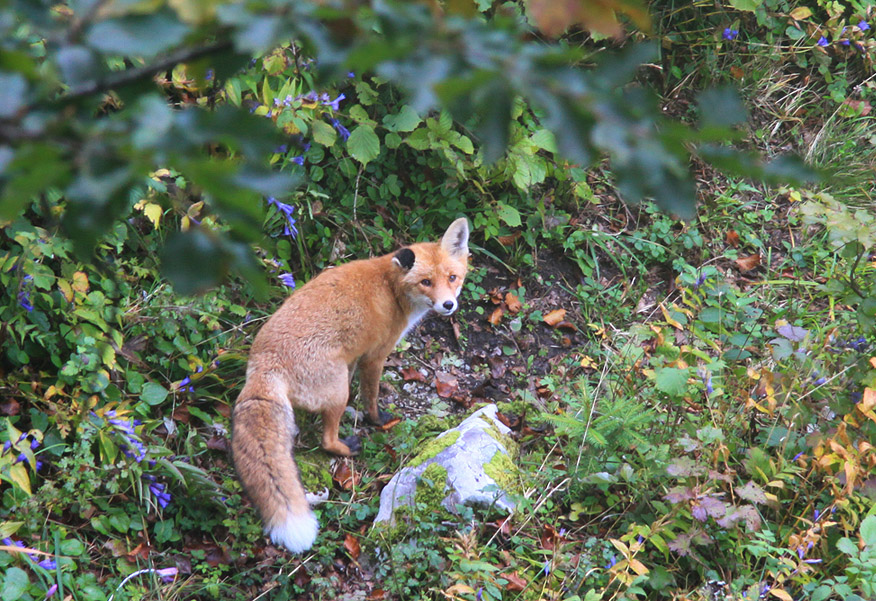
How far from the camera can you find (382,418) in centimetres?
474

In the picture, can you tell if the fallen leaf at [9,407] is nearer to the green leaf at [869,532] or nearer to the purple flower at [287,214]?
the purple flower at [287,214]

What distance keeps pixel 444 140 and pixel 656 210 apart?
2232 millimetres

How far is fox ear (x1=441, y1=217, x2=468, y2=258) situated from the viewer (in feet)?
16.2

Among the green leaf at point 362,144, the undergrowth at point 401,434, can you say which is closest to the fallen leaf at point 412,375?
the undergrowth at point 401,434

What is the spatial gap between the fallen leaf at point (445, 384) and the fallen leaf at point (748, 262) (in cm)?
277

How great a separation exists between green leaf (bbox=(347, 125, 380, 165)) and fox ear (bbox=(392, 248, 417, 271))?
715 mm

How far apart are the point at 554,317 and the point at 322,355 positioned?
6.93 feet

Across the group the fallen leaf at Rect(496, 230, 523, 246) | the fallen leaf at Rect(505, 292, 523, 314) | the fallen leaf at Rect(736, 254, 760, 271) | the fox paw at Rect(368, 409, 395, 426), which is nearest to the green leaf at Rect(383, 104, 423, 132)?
the fallen leaf at Rect(496, 230, 523, 246)

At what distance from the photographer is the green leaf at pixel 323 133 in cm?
461

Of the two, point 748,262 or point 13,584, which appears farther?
point 748,262

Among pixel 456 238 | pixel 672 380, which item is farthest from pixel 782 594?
pixel 456 238

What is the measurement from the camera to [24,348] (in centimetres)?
349

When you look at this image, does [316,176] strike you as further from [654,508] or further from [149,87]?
[149,87]

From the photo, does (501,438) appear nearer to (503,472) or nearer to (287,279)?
(503,472)
